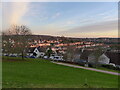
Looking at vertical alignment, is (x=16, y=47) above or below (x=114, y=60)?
above

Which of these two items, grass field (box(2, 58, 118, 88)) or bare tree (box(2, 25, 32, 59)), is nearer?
grass field (box(2, 58, 118, 88))

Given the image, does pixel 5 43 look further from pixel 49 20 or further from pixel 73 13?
pixel 73 13

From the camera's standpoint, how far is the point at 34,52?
237 feet

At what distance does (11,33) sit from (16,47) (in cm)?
459

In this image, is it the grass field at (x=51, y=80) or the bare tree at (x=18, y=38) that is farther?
the bare tree at (x=18, y=38)

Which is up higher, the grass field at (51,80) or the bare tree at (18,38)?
the bare tree at (18,38)

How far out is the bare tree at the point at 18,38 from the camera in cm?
3406

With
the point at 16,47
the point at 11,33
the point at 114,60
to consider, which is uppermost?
the point at 11,33

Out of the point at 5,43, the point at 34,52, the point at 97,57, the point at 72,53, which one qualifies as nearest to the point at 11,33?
the point at 5,43

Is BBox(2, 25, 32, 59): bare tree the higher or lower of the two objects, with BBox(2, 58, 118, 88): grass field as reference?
higher

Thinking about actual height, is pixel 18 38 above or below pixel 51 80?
above

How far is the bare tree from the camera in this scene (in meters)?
34.1

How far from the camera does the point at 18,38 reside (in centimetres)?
3434

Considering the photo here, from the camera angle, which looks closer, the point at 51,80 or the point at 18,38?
the point at 51,80
